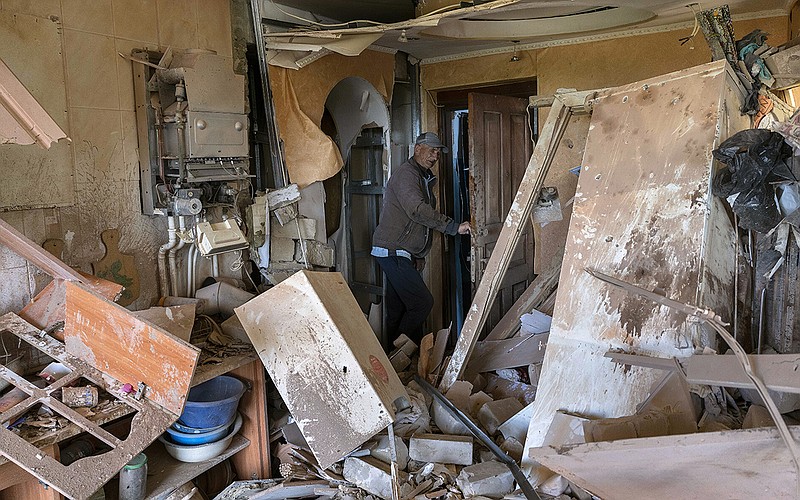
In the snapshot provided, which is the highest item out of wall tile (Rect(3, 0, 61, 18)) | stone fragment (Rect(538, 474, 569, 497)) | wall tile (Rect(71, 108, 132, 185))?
wall tile (Rect(3, 0, 61, 18))

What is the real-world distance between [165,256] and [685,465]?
2780mm

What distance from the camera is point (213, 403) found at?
302cm

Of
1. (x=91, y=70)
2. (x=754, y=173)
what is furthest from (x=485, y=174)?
(x=91, y=70)

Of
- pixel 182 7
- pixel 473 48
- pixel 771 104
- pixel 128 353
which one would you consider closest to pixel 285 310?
pixel 128 353

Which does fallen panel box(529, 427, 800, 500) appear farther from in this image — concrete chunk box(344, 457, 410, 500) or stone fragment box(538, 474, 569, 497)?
concrete chunk box(344, 457, 410, 500)

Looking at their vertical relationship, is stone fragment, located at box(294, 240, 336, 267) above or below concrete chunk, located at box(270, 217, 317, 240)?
below

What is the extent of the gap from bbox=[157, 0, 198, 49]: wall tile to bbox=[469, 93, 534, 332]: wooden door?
74.7 inches

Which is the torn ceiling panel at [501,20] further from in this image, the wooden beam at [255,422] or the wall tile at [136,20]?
the wooden beam at [255,422]

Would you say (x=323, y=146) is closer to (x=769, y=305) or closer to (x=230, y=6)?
(x=230, y=6)

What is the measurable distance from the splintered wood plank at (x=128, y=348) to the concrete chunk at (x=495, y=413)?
5.00 ft

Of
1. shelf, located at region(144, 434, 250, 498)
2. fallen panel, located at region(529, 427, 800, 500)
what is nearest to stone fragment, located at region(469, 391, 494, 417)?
shelf, located at region(144, 434, 250, 498)

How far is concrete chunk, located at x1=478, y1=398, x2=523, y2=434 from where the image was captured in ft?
10.7

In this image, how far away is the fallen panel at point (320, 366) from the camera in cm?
284

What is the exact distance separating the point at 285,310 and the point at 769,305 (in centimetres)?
213
